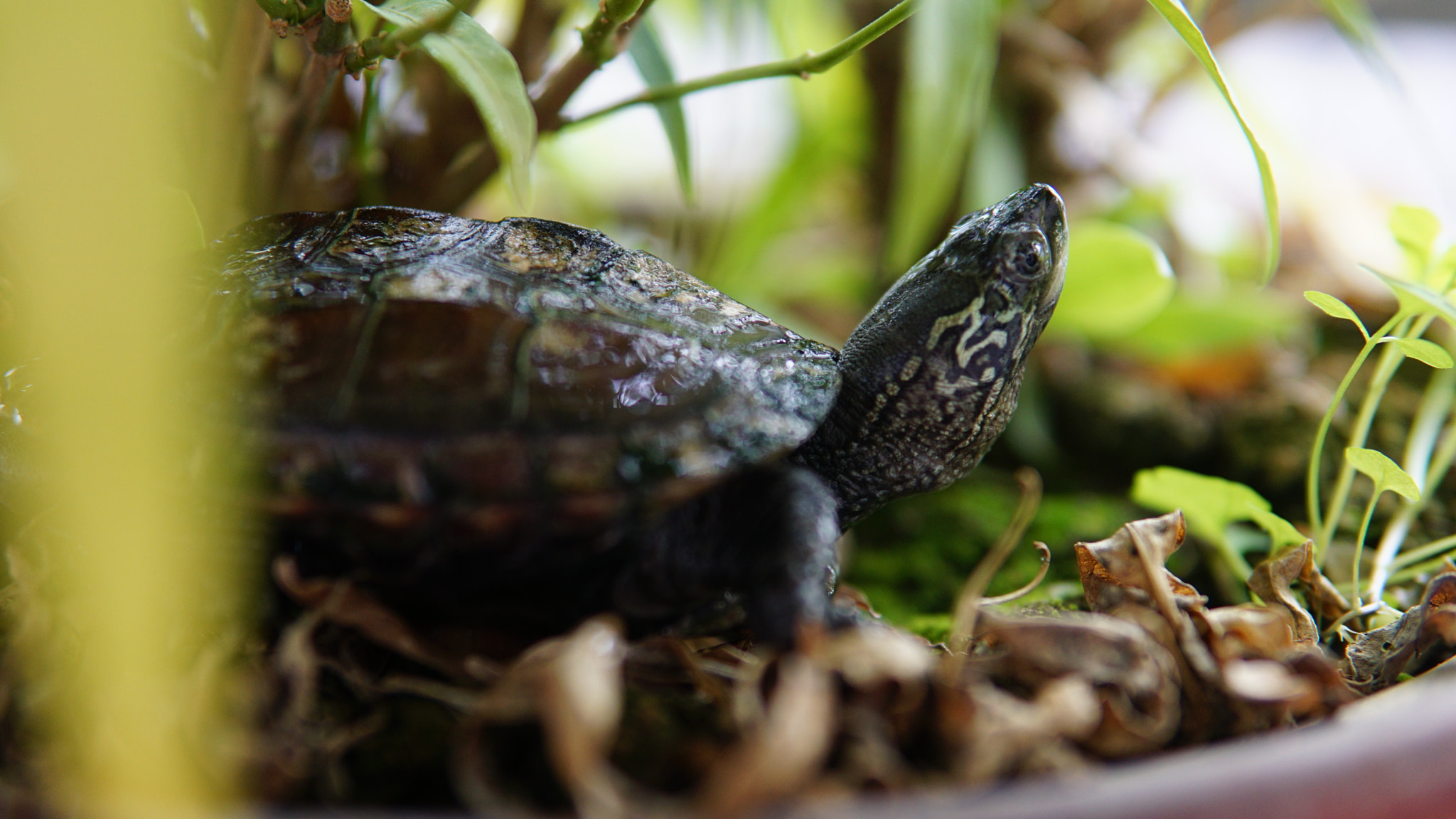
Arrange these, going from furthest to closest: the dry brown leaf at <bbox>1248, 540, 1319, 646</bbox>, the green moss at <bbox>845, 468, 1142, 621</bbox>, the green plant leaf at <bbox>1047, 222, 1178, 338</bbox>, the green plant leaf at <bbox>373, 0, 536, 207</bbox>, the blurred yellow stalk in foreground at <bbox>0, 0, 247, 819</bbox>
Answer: the green plant leaf at <bbox>1047, 222, 1178, 338</bbox> < the green moss at <bbox>845, 468, 1142, 621</bbox> < the dry brown leaf at <bbox>1248, 540, 1319, 646</bbox> < the green plant leaf at <bbox>373, 0, 536, 207</bbox> < the blurred yellow stalk in foreground at <bbox>0, 0, 247, 819</bbox>

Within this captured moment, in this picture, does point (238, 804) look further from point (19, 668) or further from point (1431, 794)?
point (1431, 794)

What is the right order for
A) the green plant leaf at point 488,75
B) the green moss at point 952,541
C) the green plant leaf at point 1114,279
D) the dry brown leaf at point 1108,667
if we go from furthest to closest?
the green plant leaf at point 1114,279 < the green moss at point 952,541 < the green plant leaf at point 488,75 < the dry brown leaf at point 1108,667

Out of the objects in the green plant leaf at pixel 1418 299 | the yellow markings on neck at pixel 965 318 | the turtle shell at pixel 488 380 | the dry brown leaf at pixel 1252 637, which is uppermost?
the green plant leaf at pixel 1418 299

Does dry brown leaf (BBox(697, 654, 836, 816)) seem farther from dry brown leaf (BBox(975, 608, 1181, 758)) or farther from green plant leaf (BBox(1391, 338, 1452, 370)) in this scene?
green plant leaf (BBox(1391, 338, 1452, 370))

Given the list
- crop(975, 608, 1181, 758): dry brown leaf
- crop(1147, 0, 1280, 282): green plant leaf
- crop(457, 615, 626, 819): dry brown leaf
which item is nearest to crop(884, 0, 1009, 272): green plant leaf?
crop(1147, 0, 1280, 282): green plant leaf

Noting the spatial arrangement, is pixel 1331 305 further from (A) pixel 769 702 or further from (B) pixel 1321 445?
(A) pixel 769 702

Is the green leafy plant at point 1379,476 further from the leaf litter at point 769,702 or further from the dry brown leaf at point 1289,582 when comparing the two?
the leaf litter at point 769,702

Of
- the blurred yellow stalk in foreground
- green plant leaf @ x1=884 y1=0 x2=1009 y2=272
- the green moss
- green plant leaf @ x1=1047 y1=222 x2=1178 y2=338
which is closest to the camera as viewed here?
the blurred yellow stalk in foreground

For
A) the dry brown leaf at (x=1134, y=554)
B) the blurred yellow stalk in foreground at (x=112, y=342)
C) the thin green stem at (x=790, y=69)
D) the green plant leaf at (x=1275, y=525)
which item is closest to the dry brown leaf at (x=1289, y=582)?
the green plant leaf at (x=1275, y=525)
